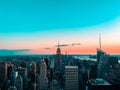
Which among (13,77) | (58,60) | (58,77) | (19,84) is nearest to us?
(19,84)

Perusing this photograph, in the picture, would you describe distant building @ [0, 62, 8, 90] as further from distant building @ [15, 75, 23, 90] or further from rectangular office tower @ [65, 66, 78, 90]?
rectangular office tower @ [65, 66, 78, 90]

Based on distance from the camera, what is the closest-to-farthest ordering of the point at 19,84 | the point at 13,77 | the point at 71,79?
the point at 71,79 < the point at 19,84 < the point at 13,77

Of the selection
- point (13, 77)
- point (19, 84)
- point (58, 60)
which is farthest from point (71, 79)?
point (58, 60)

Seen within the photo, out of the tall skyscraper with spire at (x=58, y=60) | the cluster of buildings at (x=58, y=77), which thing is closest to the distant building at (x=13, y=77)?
the cluster of buildings at (x=58, y=77)

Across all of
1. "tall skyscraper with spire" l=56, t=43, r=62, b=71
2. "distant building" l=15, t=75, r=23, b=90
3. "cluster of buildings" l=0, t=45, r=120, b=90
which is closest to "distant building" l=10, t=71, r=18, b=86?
"cluster of buildings" l=0, t=45, r=120, b=90

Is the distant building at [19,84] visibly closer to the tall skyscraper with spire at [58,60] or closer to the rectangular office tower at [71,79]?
the rectangular office tower at [71,79]

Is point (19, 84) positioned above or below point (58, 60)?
below

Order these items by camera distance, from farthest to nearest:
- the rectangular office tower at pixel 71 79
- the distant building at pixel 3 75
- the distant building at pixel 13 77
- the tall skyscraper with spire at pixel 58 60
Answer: the tall skyscraper with spire at pixel 58 60
the distant building at pixel 13 77
the distant building at pixel 3 75
the rectangular office tower at pixel 71 79

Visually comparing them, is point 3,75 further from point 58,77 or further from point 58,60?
point 58,60

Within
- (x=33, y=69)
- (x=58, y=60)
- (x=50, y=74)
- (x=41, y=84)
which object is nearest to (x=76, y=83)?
(x=41, y=84)
